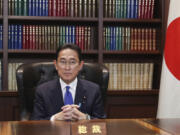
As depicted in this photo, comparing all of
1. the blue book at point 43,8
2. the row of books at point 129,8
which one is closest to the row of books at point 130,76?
the row of books at point 129,8

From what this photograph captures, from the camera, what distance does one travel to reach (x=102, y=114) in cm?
223

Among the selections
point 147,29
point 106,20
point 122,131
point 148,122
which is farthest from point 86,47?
point 122,131

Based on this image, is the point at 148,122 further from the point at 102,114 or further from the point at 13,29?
the point at 13,29

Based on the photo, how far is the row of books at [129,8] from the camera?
3420 millimetres

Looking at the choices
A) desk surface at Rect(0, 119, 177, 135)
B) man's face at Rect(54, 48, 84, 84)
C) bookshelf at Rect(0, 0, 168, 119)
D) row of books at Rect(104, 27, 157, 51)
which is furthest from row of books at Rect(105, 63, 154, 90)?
desk surface at Rect(0, 119, 177, 135)

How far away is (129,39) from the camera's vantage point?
3.47 metres

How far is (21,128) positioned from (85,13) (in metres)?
2.02

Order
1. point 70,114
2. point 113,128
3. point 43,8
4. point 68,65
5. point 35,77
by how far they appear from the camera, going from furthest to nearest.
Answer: point 43,8, point 35,77, point 68,65, point 70,114, point 113,128

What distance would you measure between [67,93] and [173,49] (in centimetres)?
105

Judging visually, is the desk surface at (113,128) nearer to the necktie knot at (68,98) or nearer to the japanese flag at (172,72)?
the necktie knot at (68,98)

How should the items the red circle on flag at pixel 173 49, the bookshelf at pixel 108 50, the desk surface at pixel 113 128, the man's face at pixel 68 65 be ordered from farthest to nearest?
the bookshelf at pixel 108 50
the red circle on flag at pixel 173 49
the man's face at pixel 68 65
the desk surface at pixel 113 128

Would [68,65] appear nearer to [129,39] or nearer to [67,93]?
[67,93]

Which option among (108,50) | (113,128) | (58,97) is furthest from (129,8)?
(113,128)

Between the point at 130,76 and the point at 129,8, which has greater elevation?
the point at 129,8
